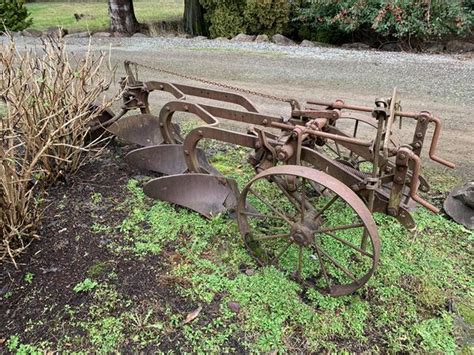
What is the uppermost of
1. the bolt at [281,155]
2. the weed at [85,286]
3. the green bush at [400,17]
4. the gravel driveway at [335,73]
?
the green bush at [400,17]

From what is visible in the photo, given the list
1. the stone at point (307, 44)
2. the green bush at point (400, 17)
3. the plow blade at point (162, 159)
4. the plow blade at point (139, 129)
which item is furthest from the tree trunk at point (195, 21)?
the plow blade at point (162, 159)

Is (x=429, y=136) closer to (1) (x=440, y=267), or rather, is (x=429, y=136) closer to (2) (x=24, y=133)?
(1) (x=440, y=267)

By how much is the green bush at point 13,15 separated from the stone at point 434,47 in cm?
1053

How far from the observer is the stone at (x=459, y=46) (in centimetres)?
838

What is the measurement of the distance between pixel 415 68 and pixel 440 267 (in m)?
5.40

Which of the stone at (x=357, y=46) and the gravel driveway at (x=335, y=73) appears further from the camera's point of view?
the stone at (x=357, y=46)

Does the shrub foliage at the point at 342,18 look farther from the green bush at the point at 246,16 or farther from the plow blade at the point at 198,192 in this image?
the plow blade at the point at 198,192

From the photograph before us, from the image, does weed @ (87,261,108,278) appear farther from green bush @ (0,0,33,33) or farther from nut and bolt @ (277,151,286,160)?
green bush @ (0,0,33,33)

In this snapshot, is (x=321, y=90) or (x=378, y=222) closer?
(x=378, y=222)

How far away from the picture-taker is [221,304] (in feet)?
8.23

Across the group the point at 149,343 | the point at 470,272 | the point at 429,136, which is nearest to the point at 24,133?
the point at 149,343

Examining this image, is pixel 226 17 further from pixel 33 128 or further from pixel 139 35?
pixel 33 128

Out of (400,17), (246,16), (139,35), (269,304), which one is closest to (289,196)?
(269,304)

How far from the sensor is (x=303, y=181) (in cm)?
243
